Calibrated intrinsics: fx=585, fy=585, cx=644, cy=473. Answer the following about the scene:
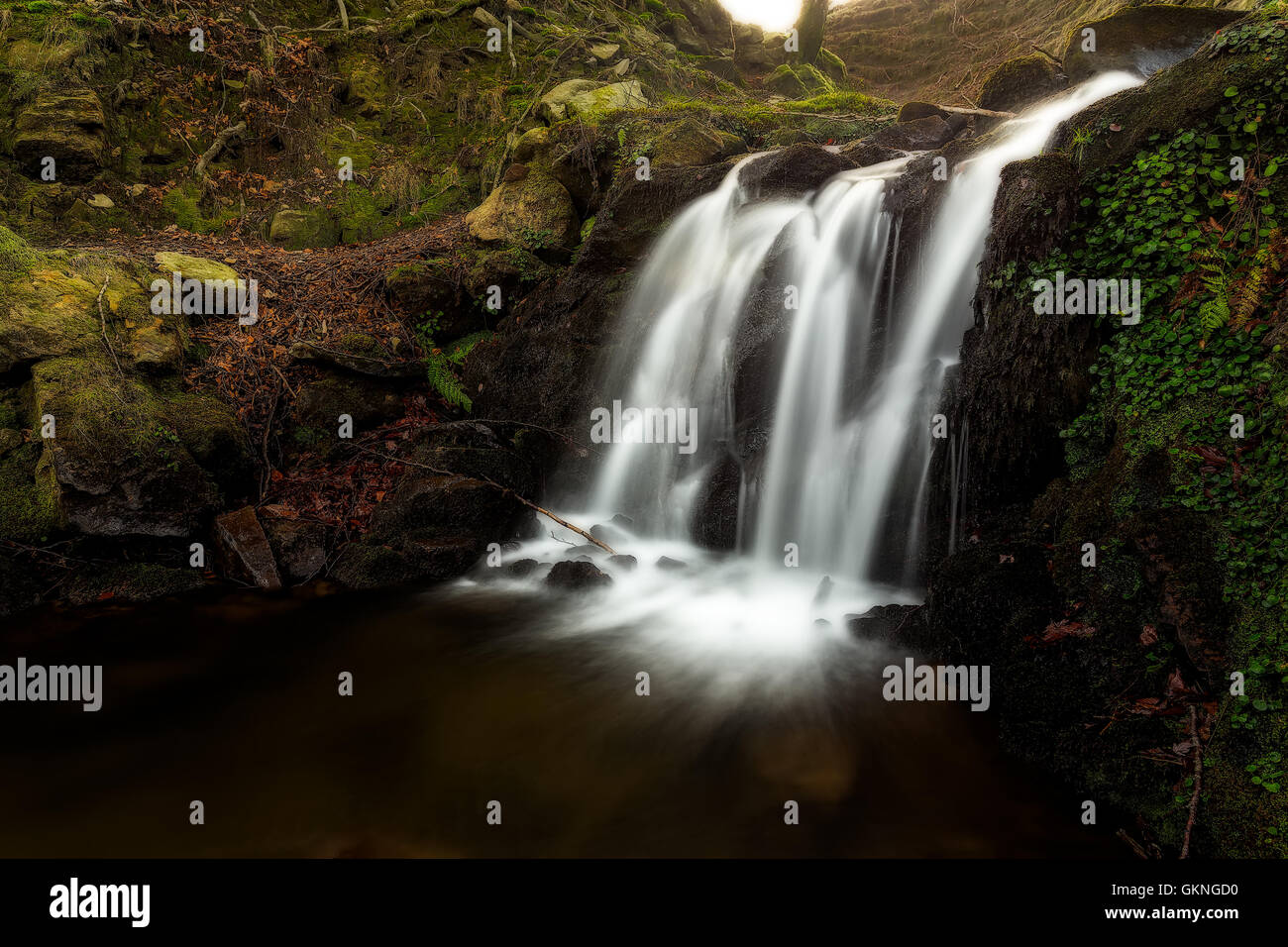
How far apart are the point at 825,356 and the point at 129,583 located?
7188 millimetres

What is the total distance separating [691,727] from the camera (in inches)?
151

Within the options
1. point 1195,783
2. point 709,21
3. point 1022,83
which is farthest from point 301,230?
point 709,21

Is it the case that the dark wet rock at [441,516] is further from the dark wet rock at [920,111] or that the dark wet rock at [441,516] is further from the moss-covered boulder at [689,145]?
the dark wet rock at [920,111]

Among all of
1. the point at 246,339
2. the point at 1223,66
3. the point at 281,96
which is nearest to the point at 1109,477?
the point at 1223,66

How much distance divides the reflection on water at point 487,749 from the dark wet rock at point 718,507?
157cm

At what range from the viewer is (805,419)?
243 inches

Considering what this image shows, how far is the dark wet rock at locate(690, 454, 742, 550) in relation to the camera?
643 cm

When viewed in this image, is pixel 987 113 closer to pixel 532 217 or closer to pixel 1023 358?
pixel 1023 358

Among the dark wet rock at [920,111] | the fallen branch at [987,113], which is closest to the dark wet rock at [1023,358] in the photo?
the fallen branch at [987,113]

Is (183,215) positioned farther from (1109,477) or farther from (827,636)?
A: (1109,477)

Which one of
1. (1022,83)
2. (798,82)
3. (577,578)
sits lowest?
(577,578)

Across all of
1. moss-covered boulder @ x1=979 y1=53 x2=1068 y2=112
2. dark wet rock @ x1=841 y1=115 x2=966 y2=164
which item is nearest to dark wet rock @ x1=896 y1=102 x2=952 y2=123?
dark wet rock @ x1=841 y1=115 x2=966 y2=164

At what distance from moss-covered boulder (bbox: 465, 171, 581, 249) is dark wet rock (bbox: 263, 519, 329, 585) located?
216 inches

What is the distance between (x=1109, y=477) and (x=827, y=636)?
2243mm
